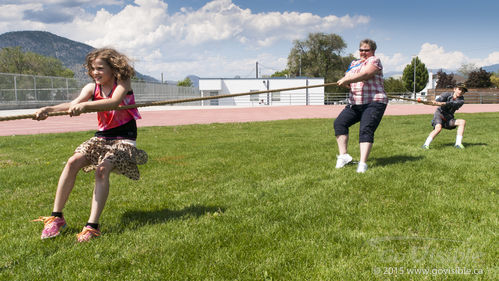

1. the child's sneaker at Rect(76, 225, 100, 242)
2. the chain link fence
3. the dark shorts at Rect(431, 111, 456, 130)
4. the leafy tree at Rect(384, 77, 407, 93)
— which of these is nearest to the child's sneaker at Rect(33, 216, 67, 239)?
the child's sneaker at Rect(76, 225, 100, 242)

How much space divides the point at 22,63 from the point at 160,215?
79.1 meters

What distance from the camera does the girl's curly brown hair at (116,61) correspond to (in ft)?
11.0

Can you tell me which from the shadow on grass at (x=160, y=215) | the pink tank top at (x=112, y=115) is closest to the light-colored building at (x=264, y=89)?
the shadow on grass at (x=160, y=215)

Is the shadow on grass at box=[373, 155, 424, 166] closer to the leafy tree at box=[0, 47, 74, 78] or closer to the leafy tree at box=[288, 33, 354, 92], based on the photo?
the leafy tree at box=[288, 33, 354, 92]

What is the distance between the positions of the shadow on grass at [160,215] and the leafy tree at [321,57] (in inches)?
2716

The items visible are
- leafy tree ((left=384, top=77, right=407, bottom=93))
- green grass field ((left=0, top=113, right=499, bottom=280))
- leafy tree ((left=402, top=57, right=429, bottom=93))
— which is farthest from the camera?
leafy tree ((left=384, top=77, right=407, bottom=93))

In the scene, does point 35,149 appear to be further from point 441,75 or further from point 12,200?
point 441,75

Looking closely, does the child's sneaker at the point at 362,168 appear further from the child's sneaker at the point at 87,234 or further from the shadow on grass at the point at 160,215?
the child's sneaker at the point at 87,234

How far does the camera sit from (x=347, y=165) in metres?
5.95

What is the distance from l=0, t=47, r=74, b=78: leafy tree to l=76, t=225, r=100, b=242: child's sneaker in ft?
248

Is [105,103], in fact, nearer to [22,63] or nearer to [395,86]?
[22,63]

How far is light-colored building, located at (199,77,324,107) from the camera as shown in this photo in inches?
1769

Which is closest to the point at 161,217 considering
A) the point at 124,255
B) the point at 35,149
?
the point at 124,255

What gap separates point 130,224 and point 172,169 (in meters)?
2.53
